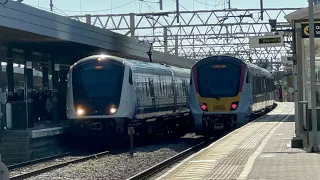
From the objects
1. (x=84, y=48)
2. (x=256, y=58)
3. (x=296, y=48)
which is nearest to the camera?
(x=296, y=48)

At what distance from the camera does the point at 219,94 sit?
26156 millimetres

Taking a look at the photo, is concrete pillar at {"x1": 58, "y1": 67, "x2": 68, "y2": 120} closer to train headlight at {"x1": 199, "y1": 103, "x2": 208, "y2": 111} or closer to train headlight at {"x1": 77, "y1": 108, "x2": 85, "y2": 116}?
train headlight at {"x1": 77, "y1": 108, "x2": 85, "y2": 116}

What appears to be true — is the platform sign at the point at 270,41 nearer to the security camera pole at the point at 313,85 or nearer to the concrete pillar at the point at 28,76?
the security camera pole at the point at 313,85

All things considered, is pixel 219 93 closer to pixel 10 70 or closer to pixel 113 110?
pixel 113 110

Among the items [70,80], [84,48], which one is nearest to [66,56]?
[84,48]

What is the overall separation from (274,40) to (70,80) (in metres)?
7.91

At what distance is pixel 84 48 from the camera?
31938 millimetres

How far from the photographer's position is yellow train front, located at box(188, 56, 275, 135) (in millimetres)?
26141

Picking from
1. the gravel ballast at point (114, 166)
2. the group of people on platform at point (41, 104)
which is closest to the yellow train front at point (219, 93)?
the gravel ballast at point (114, 166)

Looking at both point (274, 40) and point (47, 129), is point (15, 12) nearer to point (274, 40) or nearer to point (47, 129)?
point (47, 129)

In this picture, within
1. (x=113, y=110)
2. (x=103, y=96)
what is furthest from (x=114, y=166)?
(x=103, y=96)

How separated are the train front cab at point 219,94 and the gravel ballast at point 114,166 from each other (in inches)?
101

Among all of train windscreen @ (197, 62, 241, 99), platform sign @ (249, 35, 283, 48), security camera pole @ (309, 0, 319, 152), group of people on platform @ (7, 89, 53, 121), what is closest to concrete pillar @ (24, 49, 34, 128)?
group of people on platform @ (7, 89, 53, 121)

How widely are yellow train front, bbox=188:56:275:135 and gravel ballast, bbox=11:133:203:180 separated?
2603 millimetres
